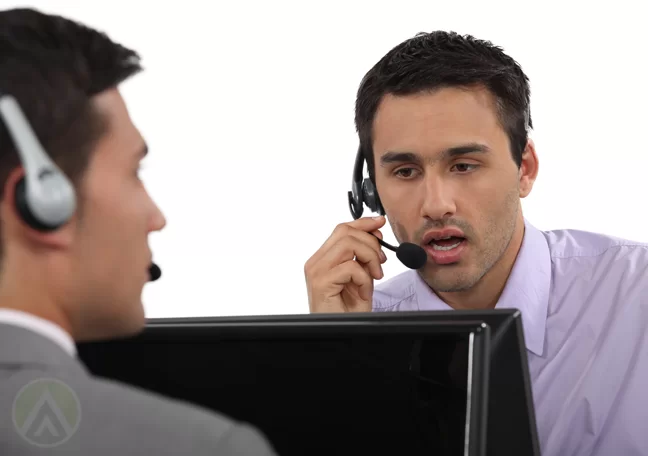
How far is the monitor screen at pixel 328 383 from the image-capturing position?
2.52ft

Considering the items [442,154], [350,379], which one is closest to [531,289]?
[442,154]

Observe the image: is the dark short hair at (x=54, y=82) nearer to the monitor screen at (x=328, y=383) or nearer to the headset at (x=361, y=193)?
the monitor screen at (x=328, y=383)

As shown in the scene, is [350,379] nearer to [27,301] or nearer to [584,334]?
[27,301]

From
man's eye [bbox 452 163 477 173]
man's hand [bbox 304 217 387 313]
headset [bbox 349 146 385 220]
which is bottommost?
man's hand [bbox 304 217 387 313]

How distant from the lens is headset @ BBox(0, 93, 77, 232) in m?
0.63


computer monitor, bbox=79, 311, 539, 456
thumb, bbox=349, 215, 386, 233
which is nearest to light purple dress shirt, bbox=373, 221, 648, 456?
thumb, bbox=349, 215, 386, 233

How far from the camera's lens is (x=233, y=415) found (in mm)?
763

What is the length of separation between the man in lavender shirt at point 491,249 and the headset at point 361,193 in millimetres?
28

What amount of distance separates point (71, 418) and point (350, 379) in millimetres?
261

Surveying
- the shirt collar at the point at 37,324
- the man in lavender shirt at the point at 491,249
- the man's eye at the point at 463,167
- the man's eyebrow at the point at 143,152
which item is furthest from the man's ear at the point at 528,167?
the shirt collar at the point at 37,324

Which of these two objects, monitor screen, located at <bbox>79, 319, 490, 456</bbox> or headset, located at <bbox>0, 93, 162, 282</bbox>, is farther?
monitor screen, located at <bbox>79, 319, 490, 456</bbox>

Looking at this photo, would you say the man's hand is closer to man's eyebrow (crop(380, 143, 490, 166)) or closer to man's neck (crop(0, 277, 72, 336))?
man's eyebrow (crop(380, 143, 490, 166))

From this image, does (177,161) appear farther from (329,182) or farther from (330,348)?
(330,348)

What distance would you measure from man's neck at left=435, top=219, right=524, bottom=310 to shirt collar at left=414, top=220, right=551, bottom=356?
19 mm
